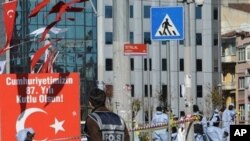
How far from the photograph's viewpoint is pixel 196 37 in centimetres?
9762

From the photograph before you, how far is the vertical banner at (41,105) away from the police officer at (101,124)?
493cm

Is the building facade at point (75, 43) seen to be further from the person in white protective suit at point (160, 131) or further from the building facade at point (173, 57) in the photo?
the person in white protective suit at point (160, 131)

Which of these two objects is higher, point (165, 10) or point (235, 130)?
point (165, 10)

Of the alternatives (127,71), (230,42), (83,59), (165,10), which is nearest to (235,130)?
(127,71)

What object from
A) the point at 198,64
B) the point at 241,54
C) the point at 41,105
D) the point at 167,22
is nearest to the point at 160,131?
the point at 167,22

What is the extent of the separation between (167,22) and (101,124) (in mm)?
7983

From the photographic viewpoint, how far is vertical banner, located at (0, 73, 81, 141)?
13945 mm

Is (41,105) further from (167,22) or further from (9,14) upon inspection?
(9,14)

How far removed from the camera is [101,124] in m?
8.80

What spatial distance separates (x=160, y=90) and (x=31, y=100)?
7943 cm

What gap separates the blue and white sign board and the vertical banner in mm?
2726

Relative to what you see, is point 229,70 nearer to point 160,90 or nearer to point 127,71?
point 160,90

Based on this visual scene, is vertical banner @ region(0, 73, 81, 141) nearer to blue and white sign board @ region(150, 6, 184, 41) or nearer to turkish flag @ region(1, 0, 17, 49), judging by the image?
blue and white sign board @ region(150, 6, 184, 41)

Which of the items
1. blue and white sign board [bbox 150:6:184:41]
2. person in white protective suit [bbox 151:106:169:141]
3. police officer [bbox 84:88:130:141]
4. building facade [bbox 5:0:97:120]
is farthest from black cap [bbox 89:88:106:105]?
building facade [bbox 5:0:97:120]
